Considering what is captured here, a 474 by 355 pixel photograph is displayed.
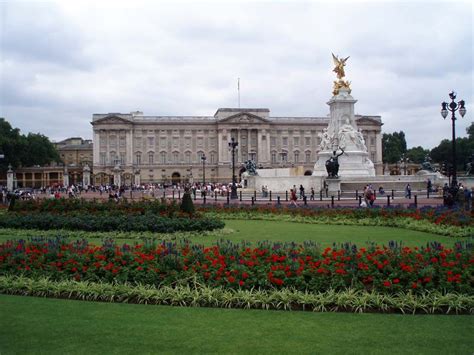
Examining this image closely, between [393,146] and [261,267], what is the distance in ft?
489

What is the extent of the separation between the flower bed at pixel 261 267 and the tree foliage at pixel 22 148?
297 feet

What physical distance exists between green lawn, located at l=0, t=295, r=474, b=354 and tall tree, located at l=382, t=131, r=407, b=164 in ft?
461

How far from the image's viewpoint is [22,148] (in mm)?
102875

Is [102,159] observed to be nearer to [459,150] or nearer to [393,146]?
[459,150]

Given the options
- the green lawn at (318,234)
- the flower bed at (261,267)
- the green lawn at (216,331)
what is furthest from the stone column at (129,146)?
the green lawn at (216,331)

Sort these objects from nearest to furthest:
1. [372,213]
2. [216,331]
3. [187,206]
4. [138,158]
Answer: [216,331]
[187,206]
[372,213]
[138,158]

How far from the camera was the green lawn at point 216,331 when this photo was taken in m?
6.51

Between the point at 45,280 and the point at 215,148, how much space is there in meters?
109

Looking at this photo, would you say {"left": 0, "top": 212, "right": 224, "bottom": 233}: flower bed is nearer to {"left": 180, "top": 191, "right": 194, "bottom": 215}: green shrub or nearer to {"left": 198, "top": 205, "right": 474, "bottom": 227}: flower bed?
{"left": 180, "top": 191, "right": 194, "bottom": 215}: green shrub

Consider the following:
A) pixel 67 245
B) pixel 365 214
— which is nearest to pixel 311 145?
pixel 365 214

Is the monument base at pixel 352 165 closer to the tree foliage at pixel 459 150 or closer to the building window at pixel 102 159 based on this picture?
the tree foliage at pixel 459 150

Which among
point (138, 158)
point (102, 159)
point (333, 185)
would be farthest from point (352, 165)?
point (102, 159)

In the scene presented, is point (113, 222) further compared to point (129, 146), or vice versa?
point (129, 146)

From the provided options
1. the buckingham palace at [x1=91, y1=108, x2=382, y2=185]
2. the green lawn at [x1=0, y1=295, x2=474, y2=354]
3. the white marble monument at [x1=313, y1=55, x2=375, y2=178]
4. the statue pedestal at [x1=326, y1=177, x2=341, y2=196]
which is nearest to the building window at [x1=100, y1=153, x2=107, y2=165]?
the buckingham palace at [x1=91, y1=108, x2=382, y2=185]
